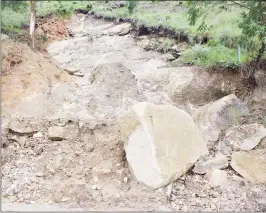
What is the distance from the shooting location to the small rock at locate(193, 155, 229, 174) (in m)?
5.12

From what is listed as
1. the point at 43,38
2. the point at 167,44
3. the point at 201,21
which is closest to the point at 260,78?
the point at 167,44

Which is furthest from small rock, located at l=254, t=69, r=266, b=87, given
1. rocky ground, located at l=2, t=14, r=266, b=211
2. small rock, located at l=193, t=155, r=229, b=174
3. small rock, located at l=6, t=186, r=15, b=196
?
small rock, located at l=6, t=186, r=15, b=196

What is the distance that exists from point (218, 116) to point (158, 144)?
1618mm

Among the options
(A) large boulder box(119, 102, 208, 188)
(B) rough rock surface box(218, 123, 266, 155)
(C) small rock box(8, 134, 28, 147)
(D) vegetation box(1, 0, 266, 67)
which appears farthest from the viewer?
(D) vegetation box(1, 0, 266, 67)

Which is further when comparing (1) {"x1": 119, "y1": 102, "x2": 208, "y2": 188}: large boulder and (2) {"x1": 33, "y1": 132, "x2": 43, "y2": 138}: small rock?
(2) {"x1": 33, "y1": 132, "x2": 43, "y2": 138}: small rock

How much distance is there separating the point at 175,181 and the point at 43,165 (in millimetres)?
1910

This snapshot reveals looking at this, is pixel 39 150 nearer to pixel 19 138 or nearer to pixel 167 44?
pixel 19 138

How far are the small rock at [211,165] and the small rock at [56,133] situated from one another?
84.9 inches

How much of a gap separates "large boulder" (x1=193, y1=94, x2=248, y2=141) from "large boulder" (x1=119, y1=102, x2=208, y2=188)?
644 mm

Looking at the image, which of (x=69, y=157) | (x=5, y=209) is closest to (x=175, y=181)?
(x=69, y=157)

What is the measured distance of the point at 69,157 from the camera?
18.0 feet

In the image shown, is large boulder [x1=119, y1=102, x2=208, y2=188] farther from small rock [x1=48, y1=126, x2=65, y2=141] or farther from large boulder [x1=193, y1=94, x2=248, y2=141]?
small rock [x1=48, y1=126, x2=65, y2=141]

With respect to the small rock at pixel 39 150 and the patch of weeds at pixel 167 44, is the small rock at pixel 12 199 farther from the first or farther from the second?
the patch of weeds at pixel 167 44

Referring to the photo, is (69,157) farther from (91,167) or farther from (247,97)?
(247,97)
